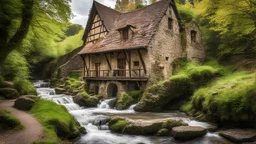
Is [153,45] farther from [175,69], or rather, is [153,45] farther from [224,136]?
[224,136]

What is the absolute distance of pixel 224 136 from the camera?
974 cm

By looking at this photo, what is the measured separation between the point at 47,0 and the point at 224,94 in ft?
33.2

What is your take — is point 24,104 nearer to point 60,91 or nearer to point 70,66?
point 60,91

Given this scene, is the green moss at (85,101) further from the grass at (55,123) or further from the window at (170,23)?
the window at (170,23)

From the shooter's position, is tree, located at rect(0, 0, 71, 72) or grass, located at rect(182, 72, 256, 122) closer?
tree, located at rect(0, 0, 71, 72)

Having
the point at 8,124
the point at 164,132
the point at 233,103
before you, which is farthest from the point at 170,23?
the point at 8,124

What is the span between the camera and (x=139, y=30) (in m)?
19.6

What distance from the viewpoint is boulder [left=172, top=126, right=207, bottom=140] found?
958 centimetres

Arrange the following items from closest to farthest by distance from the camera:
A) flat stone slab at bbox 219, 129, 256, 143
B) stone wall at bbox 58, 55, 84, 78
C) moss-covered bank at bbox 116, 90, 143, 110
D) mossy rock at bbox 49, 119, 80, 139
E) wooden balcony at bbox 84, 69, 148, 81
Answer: mossy rock at bbox 49, 119, 80, 139 < flat stone slab at bbox 219, 129, 256, 143 < moss-covered bank at bbox 116, 90, 143, 110 < wooden balcony at bbox 84, 69, 148, 81 < stone wall at bbox 58, 55, 84, 78

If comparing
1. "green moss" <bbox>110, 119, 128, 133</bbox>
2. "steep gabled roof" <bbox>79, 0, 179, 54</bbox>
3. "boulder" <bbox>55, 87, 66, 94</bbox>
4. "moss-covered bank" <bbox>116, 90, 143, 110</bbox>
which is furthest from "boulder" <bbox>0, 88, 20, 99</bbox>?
"steep gabled roof" <bbox>79, 0, 179, 54</bbox>

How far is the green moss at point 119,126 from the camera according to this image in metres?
11.0

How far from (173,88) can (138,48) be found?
4.36 meters

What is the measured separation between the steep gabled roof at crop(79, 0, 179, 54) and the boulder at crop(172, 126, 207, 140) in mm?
8763

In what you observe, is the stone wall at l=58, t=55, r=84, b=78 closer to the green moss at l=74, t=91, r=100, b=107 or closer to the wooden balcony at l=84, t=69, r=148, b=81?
the wooden balcony at l=84, t=69, r=148, b=81
